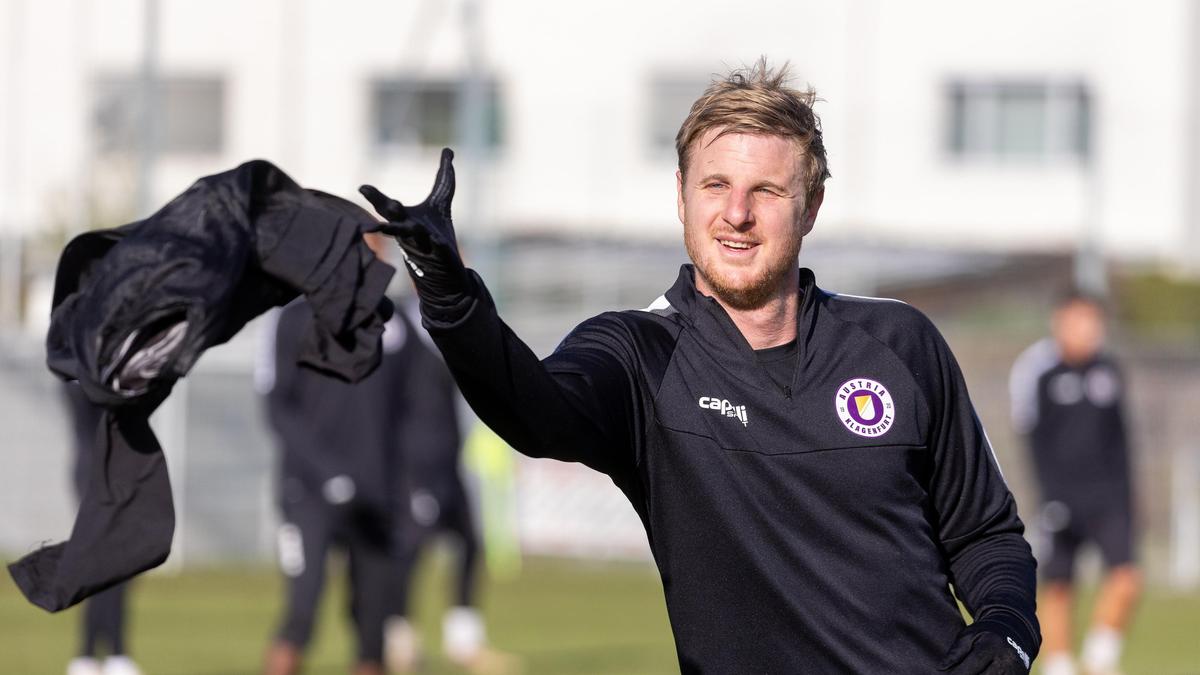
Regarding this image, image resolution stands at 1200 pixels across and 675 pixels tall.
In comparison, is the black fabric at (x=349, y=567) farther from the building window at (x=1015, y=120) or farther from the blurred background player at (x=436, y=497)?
the building window at (x=1015, y=120)

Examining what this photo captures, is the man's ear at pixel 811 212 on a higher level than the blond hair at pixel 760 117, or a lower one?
lower

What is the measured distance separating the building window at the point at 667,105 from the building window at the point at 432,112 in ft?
7.28

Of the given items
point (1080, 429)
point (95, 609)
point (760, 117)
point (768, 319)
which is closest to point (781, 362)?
point (768, 319)

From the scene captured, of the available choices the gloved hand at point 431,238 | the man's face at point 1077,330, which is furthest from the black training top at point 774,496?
the man's face at point 1077,330

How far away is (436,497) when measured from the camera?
12.2m

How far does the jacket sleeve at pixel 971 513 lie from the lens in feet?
14.4

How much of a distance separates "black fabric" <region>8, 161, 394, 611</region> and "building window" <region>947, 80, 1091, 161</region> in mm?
25680

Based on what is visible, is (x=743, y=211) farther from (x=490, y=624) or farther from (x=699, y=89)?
(x=699, y=89)

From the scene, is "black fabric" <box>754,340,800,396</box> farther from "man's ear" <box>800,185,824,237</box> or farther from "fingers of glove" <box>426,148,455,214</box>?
"fingers of glove" <box>426,148,455,214</box>

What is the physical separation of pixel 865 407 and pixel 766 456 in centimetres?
26

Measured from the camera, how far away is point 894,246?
24500mm

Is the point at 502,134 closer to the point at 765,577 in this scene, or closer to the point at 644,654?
the point at 644,654

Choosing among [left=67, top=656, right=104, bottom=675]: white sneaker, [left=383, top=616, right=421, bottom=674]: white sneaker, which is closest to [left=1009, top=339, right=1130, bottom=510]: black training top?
[left=383, top=616, right=421, bottom=674]: white sneaker

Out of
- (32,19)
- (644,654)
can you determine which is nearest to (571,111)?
(32,19)
